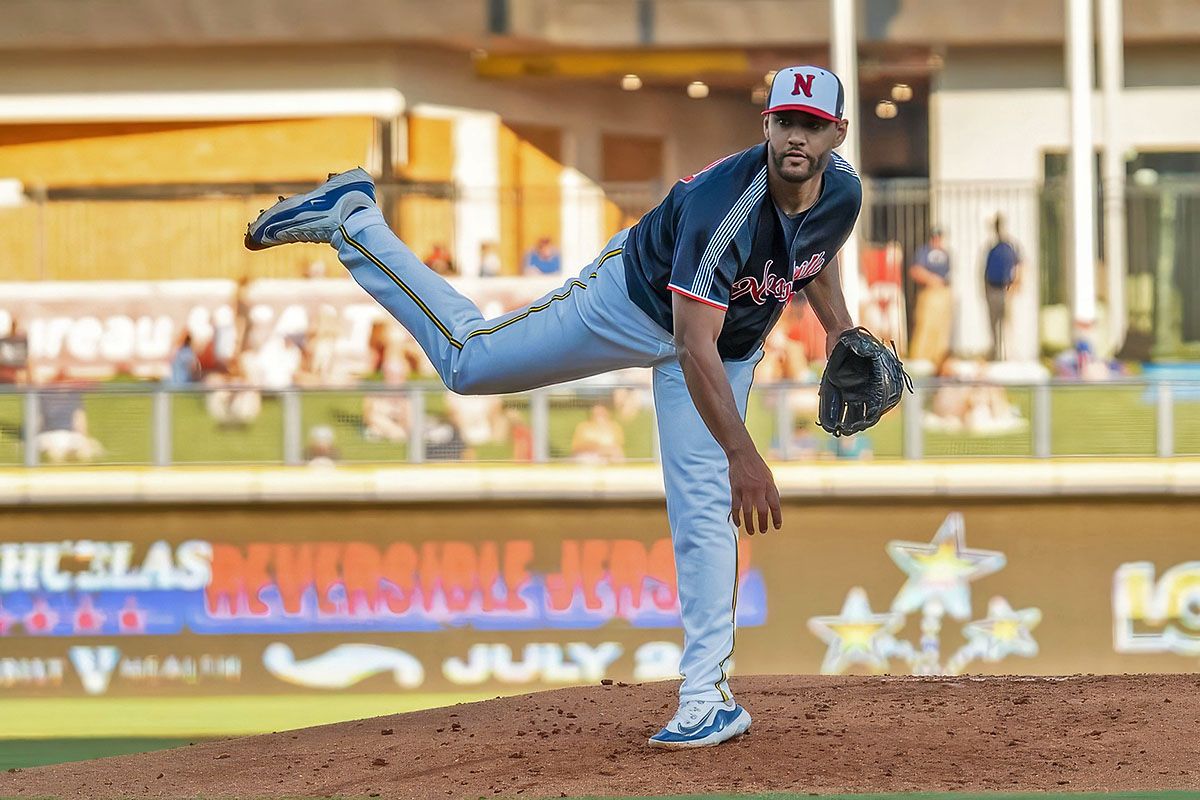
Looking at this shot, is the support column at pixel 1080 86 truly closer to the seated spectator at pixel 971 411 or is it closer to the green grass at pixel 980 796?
the seated spectator at pixel 971 411

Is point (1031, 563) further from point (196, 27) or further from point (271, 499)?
point (196, 27)

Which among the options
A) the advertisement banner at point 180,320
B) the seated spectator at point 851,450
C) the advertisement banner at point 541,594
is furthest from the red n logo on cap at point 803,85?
the advertisement banner at point 180,320

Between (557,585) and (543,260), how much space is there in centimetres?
379

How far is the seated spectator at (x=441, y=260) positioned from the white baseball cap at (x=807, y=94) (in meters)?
12.3

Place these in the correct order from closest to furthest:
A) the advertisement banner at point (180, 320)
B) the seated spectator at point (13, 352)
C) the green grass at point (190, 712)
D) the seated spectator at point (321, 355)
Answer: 1. the green grass at point (190, 712)
2. the seated spectator at point (321, 355)
3. the seated spectator at point (13, 352)
4. the advertisement banner at point (180, 320)

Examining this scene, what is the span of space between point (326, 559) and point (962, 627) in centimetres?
526

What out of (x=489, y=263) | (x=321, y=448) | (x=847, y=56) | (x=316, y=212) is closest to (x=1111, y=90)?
(x=847, y=56)

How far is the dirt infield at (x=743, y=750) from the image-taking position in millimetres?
6141

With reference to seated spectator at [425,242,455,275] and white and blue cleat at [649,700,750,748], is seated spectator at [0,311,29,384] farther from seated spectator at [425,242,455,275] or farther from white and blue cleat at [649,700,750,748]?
white and blue cleat at [649,700,750,748]

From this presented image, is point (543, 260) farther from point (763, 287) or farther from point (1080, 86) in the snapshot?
point (763, 287)

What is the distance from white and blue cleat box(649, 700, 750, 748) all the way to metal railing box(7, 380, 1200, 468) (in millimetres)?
8816

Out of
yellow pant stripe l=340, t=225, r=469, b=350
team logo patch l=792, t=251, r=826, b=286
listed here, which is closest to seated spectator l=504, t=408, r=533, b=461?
yellow pant stripe l=340, t=225, r=469, b=350

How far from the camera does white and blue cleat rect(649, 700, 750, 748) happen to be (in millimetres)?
6559

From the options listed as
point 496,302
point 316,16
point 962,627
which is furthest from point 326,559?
point 316,16
